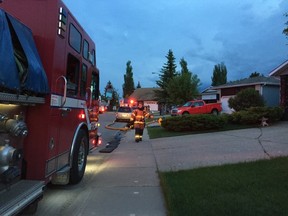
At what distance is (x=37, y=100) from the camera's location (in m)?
5.13

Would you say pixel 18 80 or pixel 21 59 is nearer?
pixel 18 80

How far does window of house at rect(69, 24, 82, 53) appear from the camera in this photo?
6.74m

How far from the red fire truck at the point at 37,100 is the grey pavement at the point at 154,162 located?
94 cm

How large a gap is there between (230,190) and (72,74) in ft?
12.0

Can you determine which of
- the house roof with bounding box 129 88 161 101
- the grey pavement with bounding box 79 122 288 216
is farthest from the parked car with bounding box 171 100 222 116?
the house roof with bounding box 129 88 161 101

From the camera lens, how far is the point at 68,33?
6.45 meters

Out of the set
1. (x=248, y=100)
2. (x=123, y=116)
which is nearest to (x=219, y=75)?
(x=123, y=116)

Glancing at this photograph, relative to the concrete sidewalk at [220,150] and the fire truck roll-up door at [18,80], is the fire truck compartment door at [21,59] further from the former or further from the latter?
the concrete sidewalk at [220,150]

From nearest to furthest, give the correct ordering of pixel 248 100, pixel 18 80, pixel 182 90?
pixel 18 80 → pixel 248 100 → pixel 182 90

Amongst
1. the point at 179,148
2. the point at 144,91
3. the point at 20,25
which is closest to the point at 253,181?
the point at 20,25

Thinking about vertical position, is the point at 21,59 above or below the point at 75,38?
below

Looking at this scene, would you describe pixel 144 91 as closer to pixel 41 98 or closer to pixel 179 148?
pixel 179 148

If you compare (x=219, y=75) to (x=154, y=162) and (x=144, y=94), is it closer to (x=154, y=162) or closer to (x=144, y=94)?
(x=144, y=94)

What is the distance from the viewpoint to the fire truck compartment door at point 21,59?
4.17 meters
